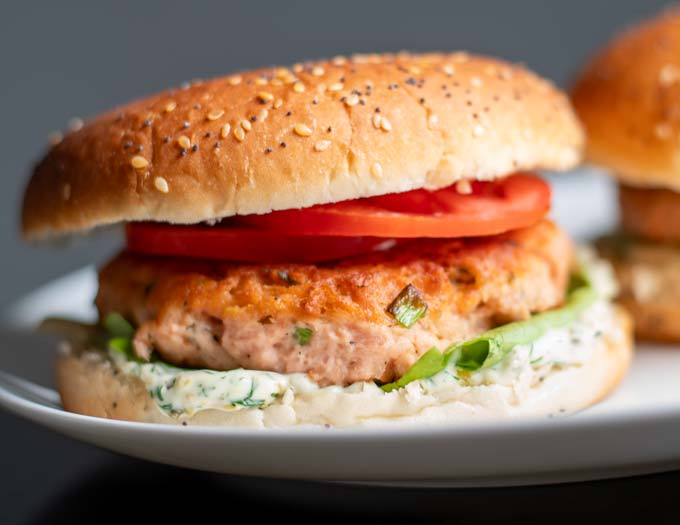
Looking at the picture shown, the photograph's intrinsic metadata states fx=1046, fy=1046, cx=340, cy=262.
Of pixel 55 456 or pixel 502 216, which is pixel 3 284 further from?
pixel 502 216

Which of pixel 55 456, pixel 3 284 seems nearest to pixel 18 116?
pixel 3 284

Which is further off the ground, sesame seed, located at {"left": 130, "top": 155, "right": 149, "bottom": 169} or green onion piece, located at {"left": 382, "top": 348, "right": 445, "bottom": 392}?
sesame seed, located at {"left": 130, "top": 155, "right": 149, "bottom": 169}

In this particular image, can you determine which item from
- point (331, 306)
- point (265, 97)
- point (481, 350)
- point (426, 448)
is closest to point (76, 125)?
point (265, 97)

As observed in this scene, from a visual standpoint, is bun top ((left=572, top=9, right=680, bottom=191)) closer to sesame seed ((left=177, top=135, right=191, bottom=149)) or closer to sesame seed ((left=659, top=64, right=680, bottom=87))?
sesame seed ((left=659, top=64, right=680, bottom=87))

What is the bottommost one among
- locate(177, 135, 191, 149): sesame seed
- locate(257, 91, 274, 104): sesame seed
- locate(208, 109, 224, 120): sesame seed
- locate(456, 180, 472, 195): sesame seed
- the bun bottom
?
the bun bottom

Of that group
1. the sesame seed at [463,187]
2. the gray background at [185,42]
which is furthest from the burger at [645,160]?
the gray background at [185,42]

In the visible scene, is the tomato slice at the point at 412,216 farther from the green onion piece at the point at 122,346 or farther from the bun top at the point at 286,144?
the green onion piece at the point at 122,346

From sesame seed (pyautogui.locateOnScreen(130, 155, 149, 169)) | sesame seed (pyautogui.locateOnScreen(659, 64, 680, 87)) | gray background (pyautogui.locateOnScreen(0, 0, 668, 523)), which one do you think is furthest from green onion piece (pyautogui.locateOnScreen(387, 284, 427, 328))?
gray background (pyautogui.locateOnScreen(0, 0, 668, 523))

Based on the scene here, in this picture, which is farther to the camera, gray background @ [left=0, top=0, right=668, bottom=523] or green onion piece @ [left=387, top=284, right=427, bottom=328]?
gray background @ [left=0, top=0, right=668, bottom=523]
